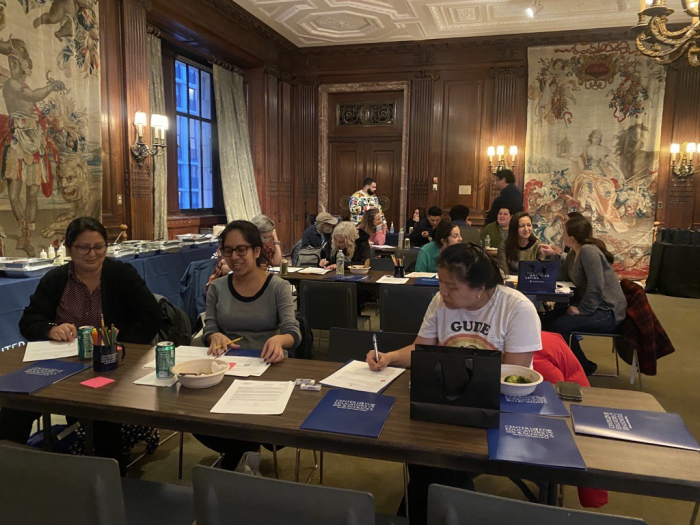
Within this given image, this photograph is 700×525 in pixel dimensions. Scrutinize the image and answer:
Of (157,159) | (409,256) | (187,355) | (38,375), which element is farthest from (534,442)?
A: (157,159)

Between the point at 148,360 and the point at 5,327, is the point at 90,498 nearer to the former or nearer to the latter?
the point at 148,360

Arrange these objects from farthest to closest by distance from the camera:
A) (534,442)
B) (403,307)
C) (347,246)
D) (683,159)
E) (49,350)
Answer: (683,159)
(347,246)
(403,307)
(49,350)
(534,442)

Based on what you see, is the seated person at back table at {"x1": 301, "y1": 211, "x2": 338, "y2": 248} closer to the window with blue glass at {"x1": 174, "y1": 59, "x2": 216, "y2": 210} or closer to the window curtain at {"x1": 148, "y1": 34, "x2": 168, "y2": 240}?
the window curtain at {"x1": 148, "y1": 34, "x2": 168, "y2": 240}

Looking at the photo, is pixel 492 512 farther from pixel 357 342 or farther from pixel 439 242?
pixel 439 242

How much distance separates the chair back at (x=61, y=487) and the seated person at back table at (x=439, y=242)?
3146 mm

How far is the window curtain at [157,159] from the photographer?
272 inches

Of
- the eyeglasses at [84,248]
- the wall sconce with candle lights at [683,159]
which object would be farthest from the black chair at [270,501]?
the wall sconce with candle lights at [683,159]

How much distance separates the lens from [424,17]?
27.2 feet

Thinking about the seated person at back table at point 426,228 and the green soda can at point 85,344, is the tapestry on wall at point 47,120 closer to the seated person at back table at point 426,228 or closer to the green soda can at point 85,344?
the green soda can at point 85,344

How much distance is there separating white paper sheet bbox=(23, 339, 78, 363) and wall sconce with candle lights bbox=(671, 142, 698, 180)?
30.9 feet

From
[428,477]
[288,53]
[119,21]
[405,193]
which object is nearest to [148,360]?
[428,477]

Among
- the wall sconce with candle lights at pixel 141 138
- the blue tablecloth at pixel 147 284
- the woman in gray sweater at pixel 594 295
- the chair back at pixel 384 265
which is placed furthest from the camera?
the wall sconce with candle lights at pixel 141 138

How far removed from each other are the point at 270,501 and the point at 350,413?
531mm

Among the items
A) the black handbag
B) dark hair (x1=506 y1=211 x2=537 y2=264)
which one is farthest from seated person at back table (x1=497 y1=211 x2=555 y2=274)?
the black handbag
